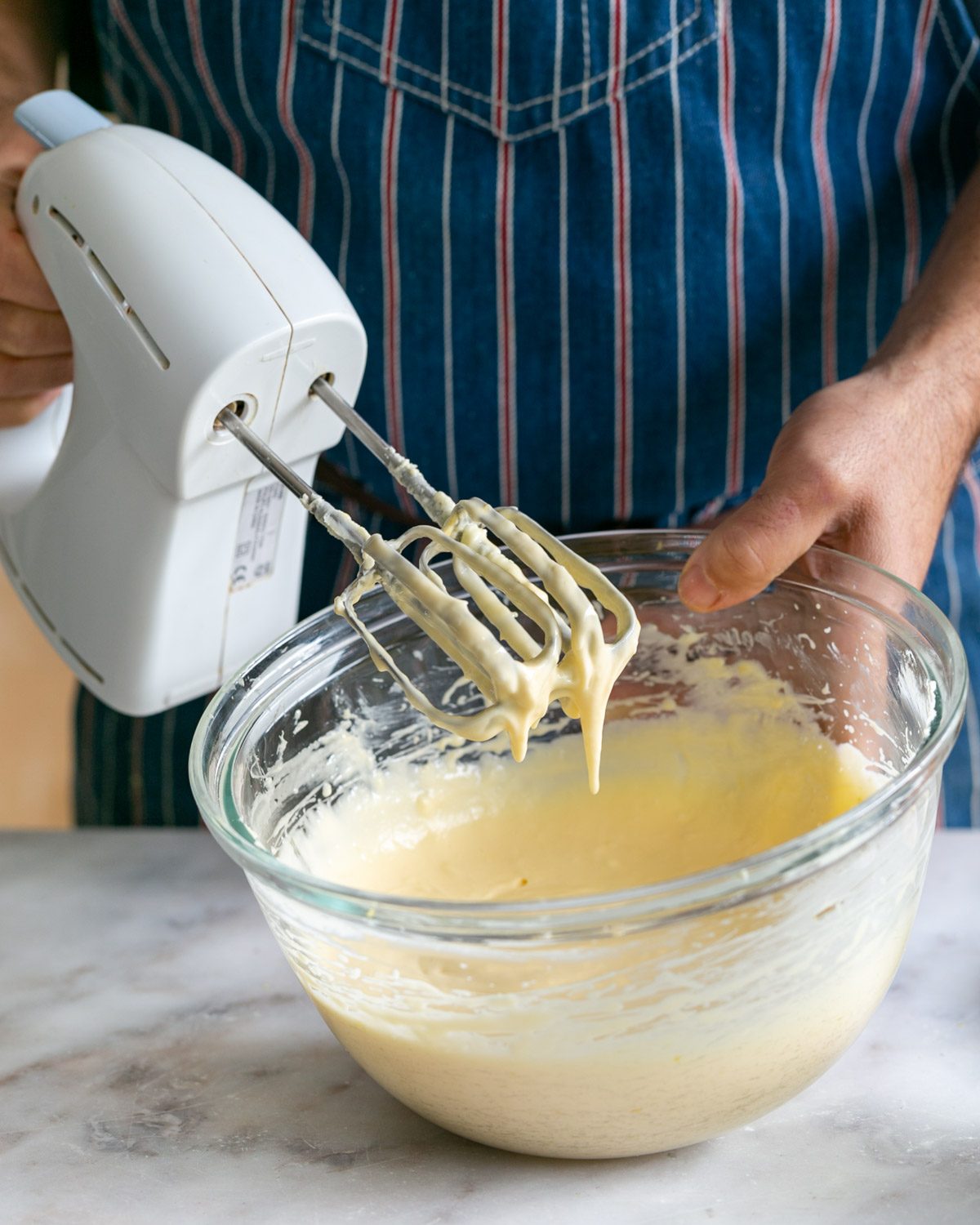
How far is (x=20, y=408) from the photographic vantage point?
943mm

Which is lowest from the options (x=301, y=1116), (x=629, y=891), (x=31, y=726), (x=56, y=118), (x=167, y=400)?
(x=31, y=726)

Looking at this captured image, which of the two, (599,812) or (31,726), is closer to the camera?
(599,812)

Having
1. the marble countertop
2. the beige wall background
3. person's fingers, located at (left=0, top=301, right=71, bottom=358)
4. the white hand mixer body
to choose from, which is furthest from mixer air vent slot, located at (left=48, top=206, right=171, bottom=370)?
the beige wall background

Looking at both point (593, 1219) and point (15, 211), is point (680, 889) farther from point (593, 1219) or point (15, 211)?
point (15, 211)

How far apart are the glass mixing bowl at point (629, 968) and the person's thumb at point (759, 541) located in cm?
6

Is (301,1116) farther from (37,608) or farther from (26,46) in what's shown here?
(26,46)

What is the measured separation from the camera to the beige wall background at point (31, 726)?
93.7 inches

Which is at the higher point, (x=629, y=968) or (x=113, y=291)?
(x=113, y=291)

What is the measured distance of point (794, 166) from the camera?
3.16 feet

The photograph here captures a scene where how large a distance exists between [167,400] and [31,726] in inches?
75.4

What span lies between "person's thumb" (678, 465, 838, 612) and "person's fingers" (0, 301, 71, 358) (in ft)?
1.40

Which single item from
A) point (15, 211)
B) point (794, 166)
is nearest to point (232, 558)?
point (15, 211)

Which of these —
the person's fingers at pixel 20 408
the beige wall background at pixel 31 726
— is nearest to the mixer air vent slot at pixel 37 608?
the person's fingers at pixel 20 408

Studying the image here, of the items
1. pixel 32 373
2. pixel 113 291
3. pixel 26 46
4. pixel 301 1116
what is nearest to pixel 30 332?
pixel 32 373
